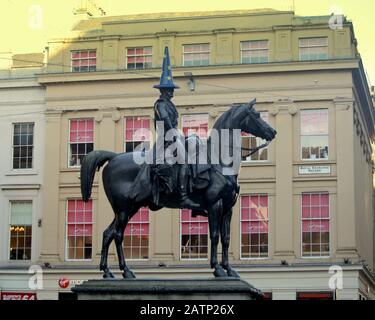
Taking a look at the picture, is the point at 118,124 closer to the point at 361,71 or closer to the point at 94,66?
the point at 94,66

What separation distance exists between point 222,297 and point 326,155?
31201mm

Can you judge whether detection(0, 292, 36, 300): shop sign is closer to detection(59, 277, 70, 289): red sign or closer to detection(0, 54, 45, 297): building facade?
detection(0, 54, 45, 297): building facade

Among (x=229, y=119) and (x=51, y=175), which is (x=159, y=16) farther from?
(x=229, y=119)

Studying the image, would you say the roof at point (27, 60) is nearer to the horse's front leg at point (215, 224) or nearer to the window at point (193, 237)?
the window at point (193, 237)

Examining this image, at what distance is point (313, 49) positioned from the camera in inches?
1916

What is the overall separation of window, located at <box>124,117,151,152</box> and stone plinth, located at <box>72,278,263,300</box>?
31.0m

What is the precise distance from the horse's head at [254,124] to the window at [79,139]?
31535 mm

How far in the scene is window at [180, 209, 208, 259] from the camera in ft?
159

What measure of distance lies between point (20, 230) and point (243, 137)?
1308cm

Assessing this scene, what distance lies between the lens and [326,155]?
48.0m

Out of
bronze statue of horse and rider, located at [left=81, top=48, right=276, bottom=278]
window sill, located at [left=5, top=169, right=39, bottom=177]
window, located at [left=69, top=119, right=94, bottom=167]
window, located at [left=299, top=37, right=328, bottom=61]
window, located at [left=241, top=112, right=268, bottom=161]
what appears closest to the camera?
bronze statue of horse and rider, located at [left=81, top=48, right=276, bottom=278]

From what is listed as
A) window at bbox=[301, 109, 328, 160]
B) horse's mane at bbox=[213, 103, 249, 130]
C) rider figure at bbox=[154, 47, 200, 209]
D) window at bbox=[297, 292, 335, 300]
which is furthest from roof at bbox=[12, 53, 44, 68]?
horse's mane at bbox=[213, 103, 249, 130]

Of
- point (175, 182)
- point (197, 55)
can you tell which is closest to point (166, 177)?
point (175, 182)

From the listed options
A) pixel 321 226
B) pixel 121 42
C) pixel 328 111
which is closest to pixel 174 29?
pixel 121 42
